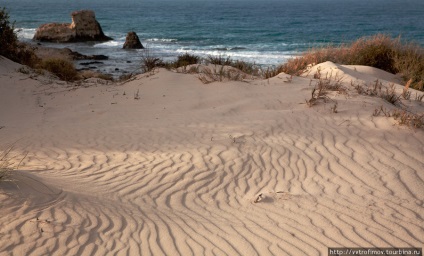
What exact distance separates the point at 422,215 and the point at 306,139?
2.41 meters

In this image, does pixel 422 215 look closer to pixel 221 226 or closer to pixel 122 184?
pixel 221 226

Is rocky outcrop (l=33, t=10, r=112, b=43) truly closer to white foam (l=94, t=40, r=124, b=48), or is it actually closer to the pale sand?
white foam (l=94, t=40, r=124, b=48)

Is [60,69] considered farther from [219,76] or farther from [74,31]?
[74,31]

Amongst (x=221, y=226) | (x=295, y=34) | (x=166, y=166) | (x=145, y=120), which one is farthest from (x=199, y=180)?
(x=295, y=34)

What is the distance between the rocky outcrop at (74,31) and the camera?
30812mm

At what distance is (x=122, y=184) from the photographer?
5266 millimetres

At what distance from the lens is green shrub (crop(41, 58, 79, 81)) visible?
1395cm

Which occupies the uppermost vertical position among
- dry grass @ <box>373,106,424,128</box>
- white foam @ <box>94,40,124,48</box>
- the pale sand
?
dry grass @ <box>373,106,424,128</box>

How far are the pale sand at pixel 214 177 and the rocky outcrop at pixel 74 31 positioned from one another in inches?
900

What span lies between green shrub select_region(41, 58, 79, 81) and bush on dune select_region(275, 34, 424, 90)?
23.2 ft

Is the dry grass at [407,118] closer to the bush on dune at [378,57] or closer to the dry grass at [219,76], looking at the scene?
the dry grass at [219,76]

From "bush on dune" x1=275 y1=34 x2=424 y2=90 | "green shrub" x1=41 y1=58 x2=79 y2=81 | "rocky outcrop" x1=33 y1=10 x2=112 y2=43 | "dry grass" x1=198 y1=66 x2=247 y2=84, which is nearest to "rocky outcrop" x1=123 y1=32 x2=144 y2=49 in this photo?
"rocky outcrop" x1=33 y1=10 x2=112 y2=43

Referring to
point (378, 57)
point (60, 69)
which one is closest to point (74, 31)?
point (60, 69)

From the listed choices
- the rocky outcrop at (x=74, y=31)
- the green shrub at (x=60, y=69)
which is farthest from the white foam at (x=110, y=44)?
the green shrub at (x=60, y=69)
